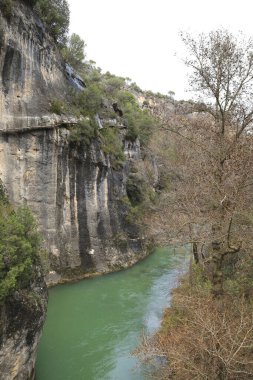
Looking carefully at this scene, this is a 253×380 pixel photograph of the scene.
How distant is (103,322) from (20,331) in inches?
284

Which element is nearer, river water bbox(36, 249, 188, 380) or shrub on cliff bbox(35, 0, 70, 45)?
river water bbox(36, 249, 188, 380)

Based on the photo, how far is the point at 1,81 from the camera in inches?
722

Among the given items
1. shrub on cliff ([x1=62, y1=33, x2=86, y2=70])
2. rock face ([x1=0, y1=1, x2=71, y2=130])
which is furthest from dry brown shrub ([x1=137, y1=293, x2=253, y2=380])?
shrub on cliff ([x1=62, y1=33, x2=86, y2=70])

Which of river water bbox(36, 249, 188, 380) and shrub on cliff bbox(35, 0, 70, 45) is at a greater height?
shrub on cliff bbox(35, 0, 70, 45)

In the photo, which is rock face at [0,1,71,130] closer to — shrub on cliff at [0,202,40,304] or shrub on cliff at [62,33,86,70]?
shrub on cliff at [62,33,86,70]

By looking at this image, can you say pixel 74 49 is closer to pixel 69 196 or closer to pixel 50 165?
pixel 50 165

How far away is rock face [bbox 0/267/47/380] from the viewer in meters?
8.76

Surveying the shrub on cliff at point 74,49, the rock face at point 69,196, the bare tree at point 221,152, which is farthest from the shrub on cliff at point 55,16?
the bare tree at point 221,152

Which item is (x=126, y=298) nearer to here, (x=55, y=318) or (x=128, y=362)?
(x=55, y=318)

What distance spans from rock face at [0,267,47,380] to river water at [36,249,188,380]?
80.7 inches

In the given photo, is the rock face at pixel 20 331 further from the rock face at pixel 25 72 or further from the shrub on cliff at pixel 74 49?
the shrub on cliff at pixel 74 49

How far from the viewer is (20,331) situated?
A: 9266mm

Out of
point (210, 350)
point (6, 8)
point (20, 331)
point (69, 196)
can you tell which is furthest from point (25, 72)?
point (210, 350)

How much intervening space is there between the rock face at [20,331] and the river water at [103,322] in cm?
205
